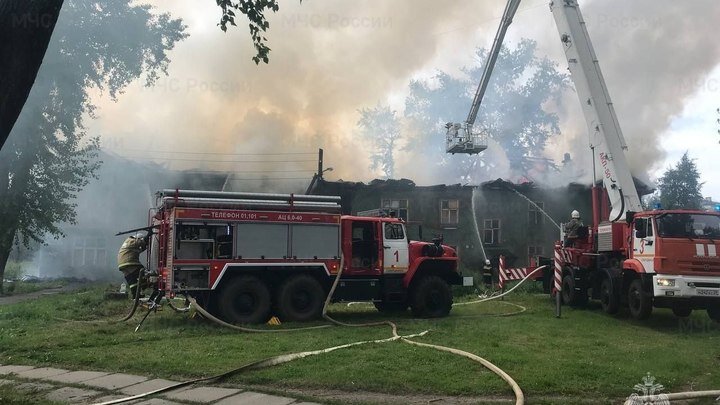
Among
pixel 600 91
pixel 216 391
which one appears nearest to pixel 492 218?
pixel 600 91

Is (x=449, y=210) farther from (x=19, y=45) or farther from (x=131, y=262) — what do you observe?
(x=19, y=45)

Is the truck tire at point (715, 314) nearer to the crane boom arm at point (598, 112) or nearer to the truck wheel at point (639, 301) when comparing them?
the truck wheel at point (639, 301)

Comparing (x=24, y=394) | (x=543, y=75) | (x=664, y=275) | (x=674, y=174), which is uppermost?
(x=543, y=75)

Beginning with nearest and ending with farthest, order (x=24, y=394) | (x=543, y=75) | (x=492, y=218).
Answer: (x=24, y=394), (x=492, y=218), (x=543, y=75)

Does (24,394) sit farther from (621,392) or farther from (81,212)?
(81,212)

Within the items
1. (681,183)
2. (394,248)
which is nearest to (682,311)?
(394,248)

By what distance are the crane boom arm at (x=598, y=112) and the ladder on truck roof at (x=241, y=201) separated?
6527 millimetres

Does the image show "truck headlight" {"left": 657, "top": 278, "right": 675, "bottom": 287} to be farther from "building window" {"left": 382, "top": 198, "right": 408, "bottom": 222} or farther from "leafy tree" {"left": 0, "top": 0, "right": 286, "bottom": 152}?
"building window" {"left": 382, "top": 198, "right": 408, "bottom": 222}

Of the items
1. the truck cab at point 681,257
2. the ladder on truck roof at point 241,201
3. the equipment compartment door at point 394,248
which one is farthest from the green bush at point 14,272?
the truck cab at point 681,257

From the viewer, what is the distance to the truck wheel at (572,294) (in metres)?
13.7

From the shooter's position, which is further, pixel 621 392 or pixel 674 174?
pixel 674 174

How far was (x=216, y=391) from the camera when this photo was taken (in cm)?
576

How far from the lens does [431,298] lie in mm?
12336

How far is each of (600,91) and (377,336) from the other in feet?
27.5
